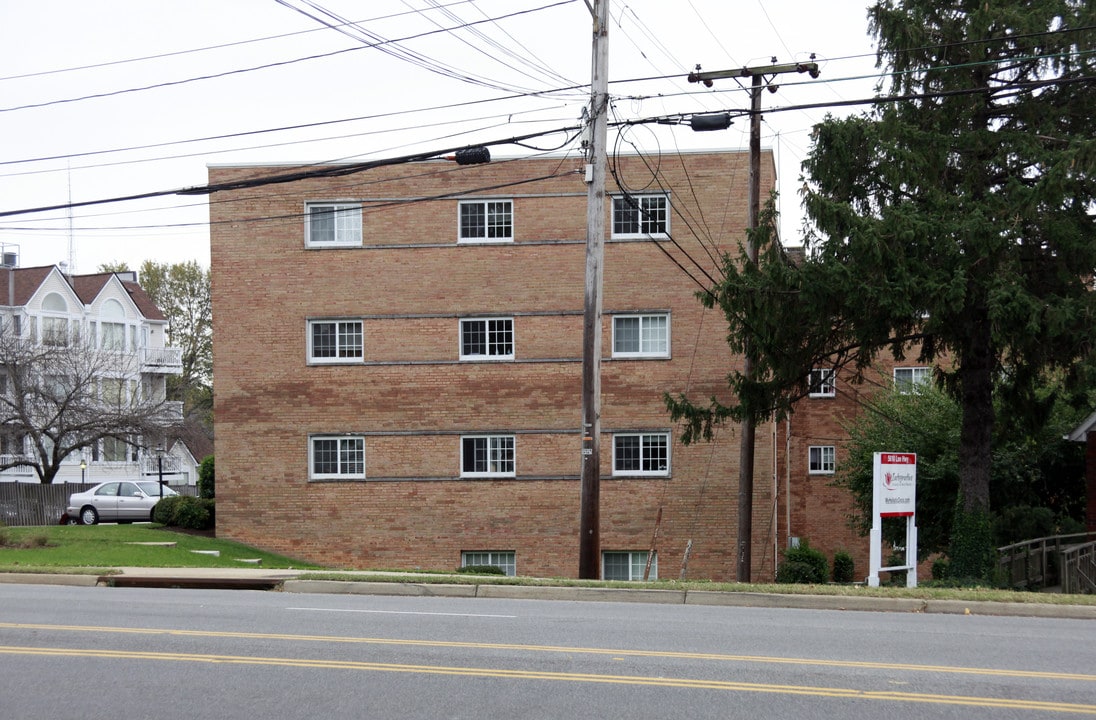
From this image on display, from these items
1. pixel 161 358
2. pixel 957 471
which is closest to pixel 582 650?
pixel 957 471

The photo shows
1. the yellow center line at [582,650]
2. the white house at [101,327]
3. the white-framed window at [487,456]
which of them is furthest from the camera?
the white house at [101,327]

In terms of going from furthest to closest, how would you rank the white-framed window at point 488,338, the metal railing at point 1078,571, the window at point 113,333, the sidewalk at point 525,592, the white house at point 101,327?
the window at point 113,333 < the white house at point 101,327 < the white-framed window at point 488,338 < the metal railing at point 1078,571 < the sidewalk at point 525,592

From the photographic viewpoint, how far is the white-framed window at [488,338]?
3139cm

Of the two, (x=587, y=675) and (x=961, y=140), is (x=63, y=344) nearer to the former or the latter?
(x=961, y=140)

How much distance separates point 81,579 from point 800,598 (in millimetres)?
11546

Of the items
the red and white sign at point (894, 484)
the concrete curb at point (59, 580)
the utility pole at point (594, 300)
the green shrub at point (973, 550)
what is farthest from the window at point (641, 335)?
the concrete curb at point (59, 580)

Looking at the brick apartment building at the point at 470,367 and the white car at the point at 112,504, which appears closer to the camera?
the brick apartment building at the point at 470,367

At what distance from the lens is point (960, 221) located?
18.9m

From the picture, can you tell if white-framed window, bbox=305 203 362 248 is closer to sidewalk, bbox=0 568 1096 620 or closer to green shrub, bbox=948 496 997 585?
sidewalk, bbox=0 568 1096 620

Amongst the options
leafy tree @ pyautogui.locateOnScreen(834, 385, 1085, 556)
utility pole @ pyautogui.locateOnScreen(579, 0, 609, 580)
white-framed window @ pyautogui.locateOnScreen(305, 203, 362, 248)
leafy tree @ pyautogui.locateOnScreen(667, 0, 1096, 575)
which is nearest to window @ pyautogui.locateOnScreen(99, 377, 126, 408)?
white-framed window @ pyautogui.locateOnScreen(305, 203, 362, 248)

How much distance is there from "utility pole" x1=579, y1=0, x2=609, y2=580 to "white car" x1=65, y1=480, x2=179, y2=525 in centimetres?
2321

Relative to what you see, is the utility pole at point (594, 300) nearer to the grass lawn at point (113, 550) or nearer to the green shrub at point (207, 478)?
the grass lawn at point (113, 550)

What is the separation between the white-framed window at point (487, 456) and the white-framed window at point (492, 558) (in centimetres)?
203

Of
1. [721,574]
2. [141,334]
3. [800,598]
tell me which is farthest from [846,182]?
[141,334]
